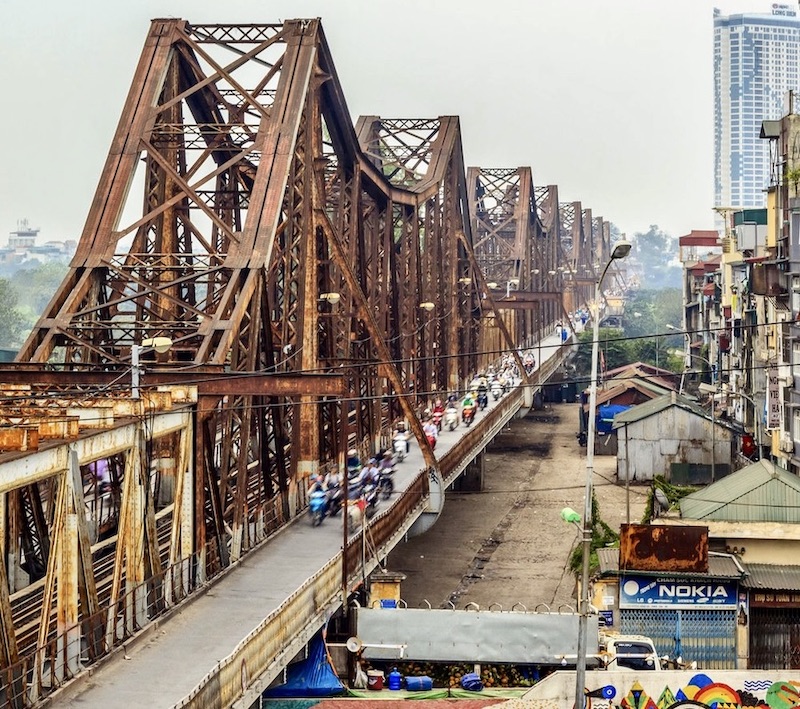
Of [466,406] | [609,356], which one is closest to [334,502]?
[466,406]

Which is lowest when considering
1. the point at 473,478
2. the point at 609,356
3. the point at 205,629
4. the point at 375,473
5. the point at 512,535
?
Answer: the point at 512,535

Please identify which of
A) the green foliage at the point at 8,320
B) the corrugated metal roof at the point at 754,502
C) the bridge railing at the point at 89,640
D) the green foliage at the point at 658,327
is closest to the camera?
the bridge railing at the point at 89,640

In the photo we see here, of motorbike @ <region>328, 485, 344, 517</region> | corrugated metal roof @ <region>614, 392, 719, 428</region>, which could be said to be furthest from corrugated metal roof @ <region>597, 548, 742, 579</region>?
corrugated metal roof @ <region>614, 392, 719, 428</region>

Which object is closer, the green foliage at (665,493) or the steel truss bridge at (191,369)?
the steel truss bridge at (191,369)

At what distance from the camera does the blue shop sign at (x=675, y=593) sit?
99.8ft

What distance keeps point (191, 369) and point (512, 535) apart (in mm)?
24005

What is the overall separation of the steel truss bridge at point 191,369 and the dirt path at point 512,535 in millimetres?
2699

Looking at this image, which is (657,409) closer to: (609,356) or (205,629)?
(205,629)

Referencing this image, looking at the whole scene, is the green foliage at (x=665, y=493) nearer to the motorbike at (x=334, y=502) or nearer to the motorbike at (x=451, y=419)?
the motorbike at (x=334, y=502)

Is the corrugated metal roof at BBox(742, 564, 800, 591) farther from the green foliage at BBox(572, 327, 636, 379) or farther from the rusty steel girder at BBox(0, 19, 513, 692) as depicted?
the green foliage at BBox(572, 327, 636, 379)

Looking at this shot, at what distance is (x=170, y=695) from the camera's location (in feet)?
62.5

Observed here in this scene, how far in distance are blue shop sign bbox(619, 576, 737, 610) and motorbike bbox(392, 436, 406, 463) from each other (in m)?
18.5

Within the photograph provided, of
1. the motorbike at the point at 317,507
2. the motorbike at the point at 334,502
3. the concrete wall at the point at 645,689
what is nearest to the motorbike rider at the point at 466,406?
the motorbike at the point at 334,502

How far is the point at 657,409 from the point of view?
191 ft
